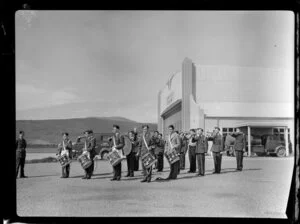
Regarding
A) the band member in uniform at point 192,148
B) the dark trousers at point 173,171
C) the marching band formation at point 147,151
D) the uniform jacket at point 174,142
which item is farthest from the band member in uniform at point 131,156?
the band member in uniform at point 192,148

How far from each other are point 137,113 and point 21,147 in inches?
70.7

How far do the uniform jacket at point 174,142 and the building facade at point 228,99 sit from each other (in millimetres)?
148

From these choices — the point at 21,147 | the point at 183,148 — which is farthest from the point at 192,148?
the point at 21,147

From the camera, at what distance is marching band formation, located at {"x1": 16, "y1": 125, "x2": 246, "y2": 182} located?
643cm

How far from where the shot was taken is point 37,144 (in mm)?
6438

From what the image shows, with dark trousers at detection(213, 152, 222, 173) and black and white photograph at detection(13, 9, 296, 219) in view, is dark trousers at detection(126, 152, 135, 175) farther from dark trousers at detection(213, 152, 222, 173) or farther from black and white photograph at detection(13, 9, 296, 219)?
dark trousers at detection(213, 152, 222, 173)

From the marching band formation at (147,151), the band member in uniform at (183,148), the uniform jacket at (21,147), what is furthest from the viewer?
the band member in uniform at (183,148)

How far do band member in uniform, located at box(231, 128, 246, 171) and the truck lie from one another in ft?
0.22

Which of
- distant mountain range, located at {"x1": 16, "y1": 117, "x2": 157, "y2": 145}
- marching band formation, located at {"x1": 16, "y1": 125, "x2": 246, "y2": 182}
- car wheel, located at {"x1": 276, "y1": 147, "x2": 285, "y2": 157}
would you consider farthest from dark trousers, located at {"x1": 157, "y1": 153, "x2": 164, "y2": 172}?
car wheel, located at {"x1": 276, "y1": 147, "x2": 285, "y2": 157}

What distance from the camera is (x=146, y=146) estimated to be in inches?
261

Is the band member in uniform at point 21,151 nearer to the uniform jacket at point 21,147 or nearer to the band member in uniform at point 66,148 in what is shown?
the uniform jacket at point 21,147

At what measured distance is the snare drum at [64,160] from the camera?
21.1ft
